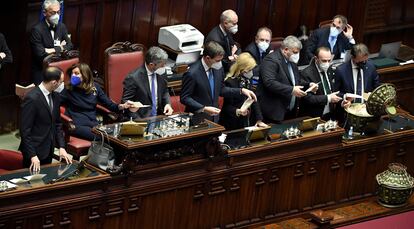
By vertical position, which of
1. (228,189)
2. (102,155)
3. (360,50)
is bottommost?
(228,189)

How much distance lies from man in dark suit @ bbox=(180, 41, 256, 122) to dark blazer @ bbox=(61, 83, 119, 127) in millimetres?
668

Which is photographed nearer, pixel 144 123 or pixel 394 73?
pixel 144 123

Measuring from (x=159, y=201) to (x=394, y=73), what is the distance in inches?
168

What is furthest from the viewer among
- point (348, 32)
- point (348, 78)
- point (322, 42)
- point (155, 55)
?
point (348, 32)

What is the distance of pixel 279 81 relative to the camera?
29.8 ft

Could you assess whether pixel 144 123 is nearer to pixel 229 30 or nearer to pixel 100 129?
pixel 100 129

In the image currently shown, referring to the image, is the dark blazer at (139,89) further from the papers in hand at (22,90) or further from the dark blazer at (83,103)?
the papers in hand at (22,90)

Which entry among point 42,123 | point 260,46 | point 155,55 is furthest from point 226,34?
point 42,123

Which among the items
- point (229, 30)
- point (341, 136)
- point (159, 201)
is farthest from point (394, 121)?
point (159, 201)

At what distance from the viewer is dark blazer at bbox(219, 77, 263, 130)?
351 inches

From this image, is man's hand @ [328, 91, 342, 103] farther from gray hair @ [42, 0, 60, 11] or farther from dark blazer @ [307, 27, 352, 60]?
gray hair @ [42, 0, 60, 11]

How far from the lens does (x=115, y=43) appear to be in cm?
1030

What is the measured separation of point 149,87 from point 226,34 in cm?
184

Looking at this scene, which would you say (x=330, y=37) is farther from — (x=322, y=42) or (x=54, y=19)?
(x=54, y=19)
